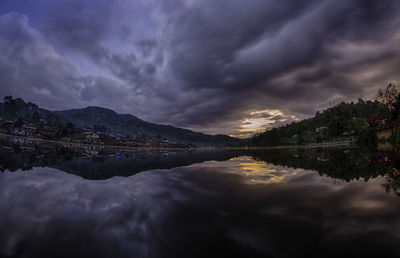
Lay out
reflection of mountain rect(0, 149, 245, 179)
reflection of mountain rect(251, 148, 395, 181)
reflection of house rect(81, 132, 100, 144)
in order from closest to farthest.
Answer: reflection of mountain rect(251, 148, 395, 181) → reflection of mountain rect(0, 149, 245, 179) → reflection of house rect(81, 132, 100, 144)

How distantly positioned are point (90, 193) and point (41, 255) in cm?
389

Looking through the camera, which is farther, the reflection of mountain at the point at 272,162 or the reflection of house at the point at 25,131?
the reflection of house at the point at 25,131

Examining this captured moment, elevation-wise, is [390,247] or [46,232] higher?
[390,247]

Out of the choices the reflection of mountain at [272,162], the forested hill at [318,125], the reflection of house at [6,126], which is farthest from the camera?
the forested hill at [318,125]

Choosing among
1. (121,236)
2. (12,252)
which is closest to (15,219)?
(12,252)

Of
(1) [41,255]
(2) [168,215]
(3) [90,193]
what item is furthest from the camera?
(3) [90,193]

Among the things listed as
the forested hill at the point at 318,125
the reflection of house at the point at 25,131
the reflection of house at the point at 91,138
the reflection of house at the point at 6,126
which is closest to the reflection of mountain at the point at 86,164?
the reflection of house at the point at 91,138

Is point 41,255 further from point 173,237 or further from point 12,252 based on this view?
point 173,237

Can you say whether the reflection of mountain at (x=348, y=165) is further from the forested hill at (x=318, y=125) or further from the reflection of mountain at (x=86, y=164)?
the forested hill at (x=318, y=125)

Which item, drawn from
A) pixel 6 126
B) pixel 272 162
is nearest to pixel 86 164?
pixel 272 162

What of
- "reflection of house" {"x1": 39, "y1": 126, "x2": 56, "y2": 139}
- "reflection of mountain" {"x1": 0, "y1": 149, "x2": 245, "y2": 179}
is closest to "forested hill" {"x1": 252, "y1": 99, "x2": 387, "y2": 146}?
"reflection of mountain" {"x1": 0, "y1": 149, "x2": 245, "y2": 179}

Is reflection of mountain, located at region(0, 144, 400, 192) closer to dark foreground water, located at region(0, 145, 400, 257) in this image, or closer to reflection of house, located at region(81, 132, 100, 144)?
dark foreground water, located at region(0, 145, 400, 257)

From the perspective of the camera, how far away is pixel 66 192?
604 centimetres

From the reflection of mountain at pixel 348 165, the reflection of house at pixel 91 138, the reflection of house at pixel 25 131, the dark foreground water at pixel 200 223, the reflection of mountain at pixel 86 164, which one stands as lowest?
the reflection of mountain at pixel 86 164
